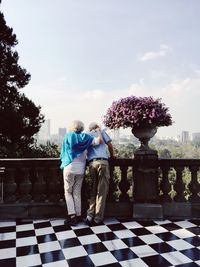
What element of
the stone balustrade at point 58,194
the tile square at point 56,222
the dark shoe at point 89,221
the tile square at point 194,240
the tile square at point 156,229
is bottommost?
the tile square at point 194,240

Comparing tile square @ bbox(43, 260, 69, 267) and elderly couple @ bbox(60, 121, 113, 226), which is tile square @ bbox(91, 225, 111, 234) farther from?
tile square @ bbox(43, 260, 69, 267)

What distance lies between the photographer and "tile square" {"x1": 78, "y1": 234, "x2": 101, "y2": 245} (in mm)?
3848

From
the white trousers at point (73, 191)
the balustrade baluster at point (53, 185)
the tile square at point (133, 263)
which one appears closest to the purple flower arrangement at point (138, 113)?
the white trousers at point (73, 191)

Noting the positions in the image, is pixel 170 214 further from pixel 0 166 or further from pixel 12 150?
pixel 12 150

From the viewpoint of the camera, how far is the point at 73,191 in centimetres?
466

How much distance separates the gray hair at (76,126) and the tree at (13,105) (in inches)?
434

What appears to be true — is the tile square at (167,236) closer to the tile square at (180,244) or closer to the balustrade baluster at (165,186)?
the tile square at (180,244)

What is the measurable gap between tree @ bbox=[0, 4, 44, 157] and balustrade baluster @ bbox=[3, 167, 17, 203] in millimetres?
10337

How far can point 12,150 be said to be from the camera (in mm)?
14914

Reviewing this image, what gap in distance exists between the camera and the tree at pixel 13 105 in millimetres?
15484

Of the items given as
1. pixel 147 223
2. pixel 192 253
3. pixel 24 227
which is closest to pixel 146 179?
pixel 147 223

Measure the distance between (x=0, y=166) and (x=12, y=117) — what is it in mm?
10939

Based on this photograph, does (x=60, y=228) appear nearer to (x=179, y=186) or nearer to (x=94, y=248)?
(x=94, y=248)

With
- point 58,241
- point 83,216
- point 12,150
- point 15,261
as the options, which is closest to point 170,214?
point 83,216
